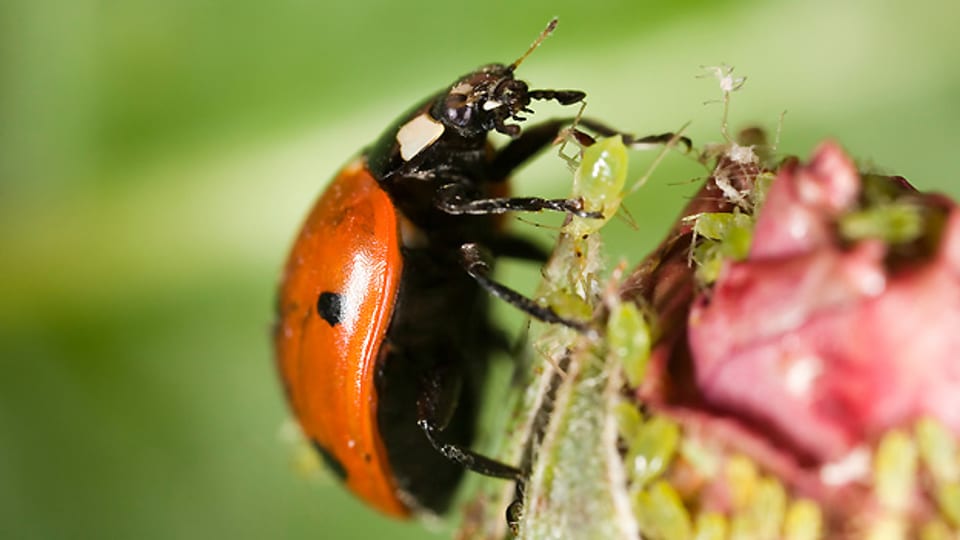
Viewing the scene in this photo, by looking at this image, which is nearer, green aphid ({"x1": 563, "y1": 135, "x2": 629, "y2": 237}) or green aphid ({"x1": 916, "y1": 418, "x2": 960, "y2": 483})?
green aphid ({"x1": 916, "y1": 418, "x2": 960, "y2": 483})

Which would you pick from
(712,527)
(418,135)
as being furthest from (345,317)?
(712,527)

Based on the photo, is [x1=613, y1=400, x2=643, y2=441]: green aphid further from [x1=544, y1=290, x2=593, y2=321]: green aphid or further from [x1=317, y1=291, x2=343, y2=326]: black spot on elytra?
[x1=317, y1=291, x2=343, y2=326]: black spot on elytra

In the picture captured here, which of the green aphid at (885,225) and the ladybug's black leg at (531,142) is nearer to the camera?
the green aphid at (885,225)

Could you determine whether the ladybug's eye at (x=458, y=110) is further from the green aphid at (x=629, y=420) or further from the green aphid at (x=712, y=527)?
the green aphid at (x=712, y=527)

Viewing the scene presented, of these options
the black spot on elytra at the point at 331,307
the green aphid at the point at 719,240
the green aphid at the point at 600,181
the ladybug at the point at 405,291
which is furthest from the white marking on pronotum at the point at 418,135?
the green aphid at the point at 719,240

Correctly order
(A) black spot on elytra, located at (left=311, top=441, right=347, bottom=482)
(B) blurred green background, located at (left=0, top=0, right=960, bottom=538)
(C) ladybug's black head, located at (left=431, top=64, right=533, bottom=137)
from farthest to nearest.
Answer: (B) blurred green background, located at (left=0, top=0, right=960, bottom=538) → (A) black spot on elytra, located at (left=311, top=441, right=347, bottom=482) → (C) ladybug's black head, located at (left=431, top=64, right=533, bottom=137)

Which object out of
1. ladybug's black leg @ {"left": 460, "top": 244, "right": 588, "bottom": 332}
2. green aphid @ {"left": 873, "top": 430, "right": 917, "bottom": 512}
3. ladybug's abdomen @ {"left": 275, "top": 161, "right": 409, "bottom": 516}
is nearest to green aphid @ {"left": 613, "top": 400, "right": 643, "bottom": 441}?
ladybug's black leg @ {"left": 460, "top": 244, "right": 588, "bottom": 332}
